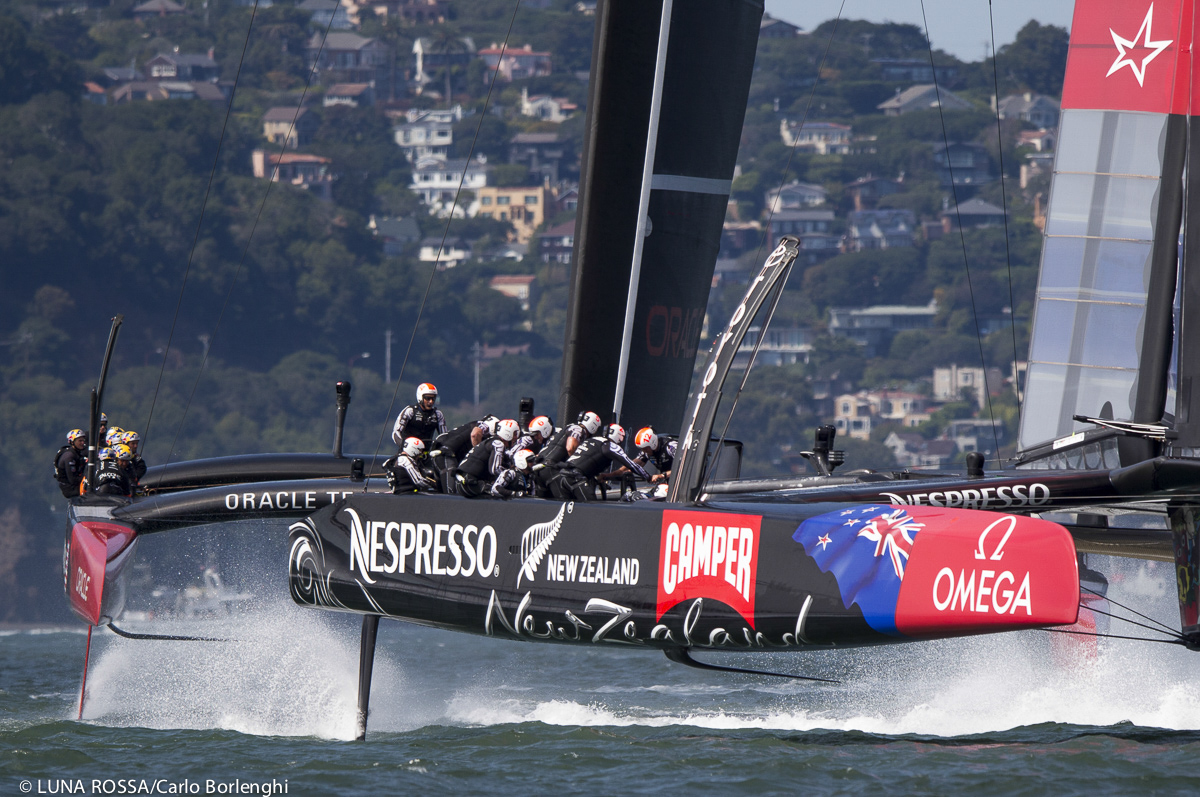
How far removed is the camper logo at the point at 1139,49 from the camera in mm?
10914

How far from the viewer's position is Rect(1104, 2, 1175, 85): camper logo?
10914 mm

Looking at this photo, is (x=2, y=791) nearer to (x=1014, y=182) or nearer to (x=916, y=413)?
(x=916, y=413)

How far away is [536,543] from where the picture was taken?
8094mm

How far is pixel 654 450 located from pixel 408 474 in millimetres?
1412

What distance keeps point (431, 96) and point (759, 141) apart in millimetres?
20344

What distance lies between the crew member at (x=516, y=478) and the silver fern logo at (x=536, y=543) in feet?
1.31

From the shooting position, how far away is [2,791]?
25.3 feet

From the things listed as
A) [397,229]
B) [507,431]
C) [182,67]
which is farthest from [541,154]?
[507,431]

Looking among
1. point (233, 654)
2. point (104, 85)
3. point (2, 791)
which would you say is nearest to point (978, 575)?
point (2, 791)

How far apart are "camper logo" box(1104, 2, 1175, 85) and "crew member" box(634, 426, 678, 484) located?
4428 millimetres

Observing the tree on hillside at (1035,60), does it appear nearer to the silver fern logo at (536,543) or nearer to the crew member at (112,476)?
the crew member at (112,476)

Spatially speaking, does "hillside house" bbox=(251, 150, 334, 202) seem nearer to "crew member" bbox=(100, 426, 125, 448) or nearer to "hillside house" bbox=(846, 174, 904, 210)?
"hillside house" bbox=(846, 174, 904, 210)

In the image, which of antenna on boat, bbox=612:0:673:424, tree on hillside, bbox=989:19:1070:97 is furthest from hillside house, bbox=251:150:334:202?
antenna on boat, bbox=612:0:673:424

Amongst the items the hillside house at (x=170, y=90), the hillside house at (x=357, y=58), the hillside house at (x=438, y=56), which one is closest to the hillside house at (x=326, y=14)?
the hillside house at (x=357, y=58)
